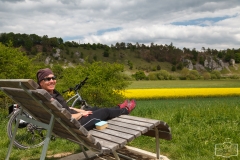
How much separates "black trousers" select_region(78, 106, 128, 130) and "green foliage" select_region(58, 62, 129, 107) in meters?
5.20

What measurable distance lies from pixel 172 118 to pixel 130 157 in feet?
7.27

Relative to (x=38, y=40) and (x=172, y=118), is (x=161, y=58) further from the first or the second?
(x=172, y=118)

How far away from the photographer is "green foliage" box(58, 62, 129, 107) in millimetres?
9586

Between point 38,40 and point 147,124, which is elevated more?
point 38,40

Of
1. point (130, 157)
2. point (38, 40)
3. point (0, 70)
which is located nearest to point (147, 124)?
point (130, 157)

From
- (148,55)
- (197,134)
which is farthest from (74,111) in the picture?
(148,55)

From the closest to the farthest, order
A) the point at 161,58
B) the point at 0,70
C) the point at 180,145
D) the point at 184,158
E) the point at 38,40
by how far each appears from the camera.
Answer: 1. the point at 184,158
2. the point at 180,145
3. the point at 0,70
4. the point at 38,40
5. the point at 161,58

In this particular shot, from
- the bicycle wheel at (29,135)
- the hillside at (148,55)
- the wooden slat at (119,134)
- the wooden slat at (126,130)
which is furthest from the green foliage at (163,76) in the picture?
the wooden slat at (119,134)

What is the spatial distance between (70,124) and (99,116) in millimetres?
1161

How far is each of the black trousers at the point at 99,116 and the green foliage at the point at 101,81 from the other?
17.1 feet

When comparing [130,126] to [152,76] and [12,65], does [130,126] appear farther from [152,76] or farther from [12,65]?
[152,76]

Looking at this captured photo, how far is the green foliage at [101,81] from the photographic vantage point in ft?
31.4

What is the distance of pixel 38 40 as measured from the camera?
105 metres

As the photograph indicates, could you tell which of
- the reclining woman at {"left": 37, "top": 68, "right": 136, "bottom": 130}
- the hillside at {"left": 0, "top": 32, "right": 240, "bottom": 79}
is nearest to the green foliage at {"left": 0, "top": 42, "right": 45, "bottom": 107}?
the reclining woman at {"left": 37, "top": 68, "right": 136, "bottom": 130}
